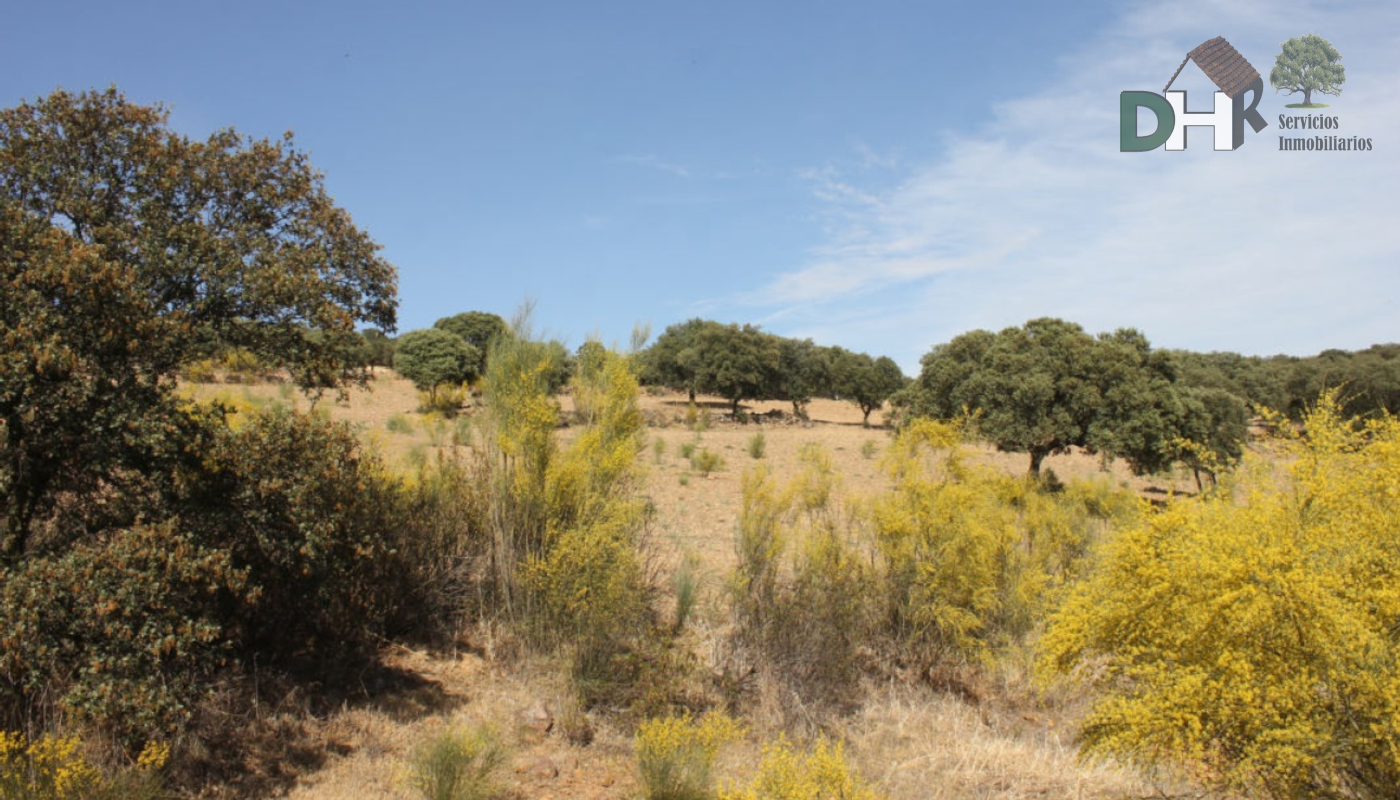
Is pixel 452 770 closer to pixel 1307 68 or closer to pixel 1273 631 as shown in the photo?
pixel 1273 631

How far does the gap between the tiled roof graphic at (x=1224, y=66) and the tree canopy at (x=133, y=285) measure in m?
11.3

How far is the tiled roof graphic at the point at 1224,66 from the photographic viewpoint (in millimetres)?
10844

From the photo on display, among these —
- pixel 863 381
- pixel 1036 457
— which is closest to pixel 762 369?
pixel 863 381

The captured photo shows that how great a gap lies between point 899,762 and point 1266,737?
3675 millimetres

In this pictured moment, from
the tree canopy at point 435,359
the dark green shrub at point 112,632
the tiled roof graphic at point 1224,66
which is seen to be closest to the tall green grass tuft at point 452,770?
the dark green shrub at point 112,632

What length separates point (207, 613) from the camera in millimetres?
6086

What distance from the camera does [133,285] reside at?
242 inches

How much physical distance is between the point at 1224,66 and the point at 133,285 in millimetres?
13427

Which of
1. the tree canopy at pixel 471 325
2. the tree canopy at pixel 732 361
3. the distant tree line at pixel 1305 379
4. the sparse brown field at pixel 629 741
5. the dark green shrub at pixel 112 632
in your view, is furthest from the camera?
the tree canopy at pixel 732 361

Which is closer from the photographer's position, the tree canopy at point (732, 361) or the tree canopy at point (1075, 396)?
the tree canopy at point (1075, 396)

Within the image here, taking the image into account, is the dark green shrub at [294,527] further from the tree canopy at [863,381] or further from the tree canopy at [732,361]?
the tree canopy at [863,381]

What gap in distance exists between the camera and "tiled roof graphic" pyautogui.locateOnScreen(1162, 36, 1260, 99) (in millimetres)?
10844

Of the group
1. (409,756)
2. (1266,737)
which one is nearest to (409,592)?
(409,756)

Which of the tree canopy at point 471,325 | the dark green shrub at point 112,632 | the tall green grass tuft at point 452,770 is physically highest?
the tree canopy at point 471,325
